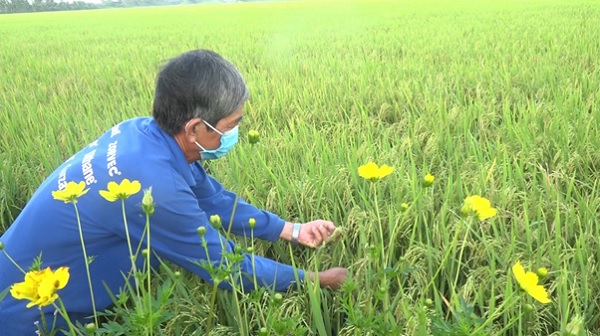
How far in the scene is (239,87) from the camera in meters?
1.56

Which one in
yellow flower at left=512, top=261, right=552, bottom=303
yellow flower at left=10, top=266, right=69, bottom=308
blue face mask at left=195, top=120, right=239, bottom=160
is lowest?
blue face mask at left=195, top=120, right=239, bottom=160

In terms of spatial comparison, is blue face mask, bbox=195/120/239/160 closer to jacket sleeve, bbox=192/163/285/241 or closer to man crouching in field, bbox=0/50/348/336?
man crouching in field, bbox=0/50/348/336

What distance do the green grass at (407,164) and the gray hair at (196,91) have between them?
0.71 feet

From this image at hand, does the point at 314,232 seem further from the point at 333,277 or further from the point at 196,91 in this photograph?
the point at 196,91

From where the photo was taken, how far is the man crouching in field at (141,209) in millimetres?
1417

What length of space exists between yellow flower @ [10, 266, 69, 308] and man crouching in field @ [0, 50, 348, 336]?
0.52m

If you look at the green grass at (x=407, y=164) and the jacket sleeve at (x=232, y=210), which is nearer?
the green grass at (x=407, y=164)

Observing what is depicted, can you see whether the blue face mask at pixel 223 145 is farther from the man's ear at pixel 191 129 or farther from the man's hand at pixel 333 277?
the man's hand at pixel 333 277

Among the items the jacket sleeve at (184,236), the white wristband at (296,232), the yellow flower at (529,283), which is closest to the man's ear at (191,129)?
the jacket sleeve at (184,236)

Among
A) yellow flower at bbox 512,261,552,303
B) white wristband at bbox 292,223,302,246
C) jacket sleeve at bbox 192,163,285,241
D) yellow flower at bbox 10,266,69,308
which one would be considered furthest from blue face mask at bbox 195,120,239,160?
yellow flower at bbox 512,261,552,303

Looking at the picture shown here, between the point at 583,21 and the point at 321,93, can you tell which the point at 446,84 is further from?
the point at 583,21

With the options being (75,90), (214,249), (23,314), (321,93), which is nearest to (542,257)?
(214,249)

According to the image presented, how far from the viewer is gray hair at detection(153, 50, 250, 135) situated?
150cm

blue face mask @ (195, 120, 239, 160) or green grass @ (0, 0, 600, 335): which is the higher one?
blue face mask @ (195, 120, 239, 160)
